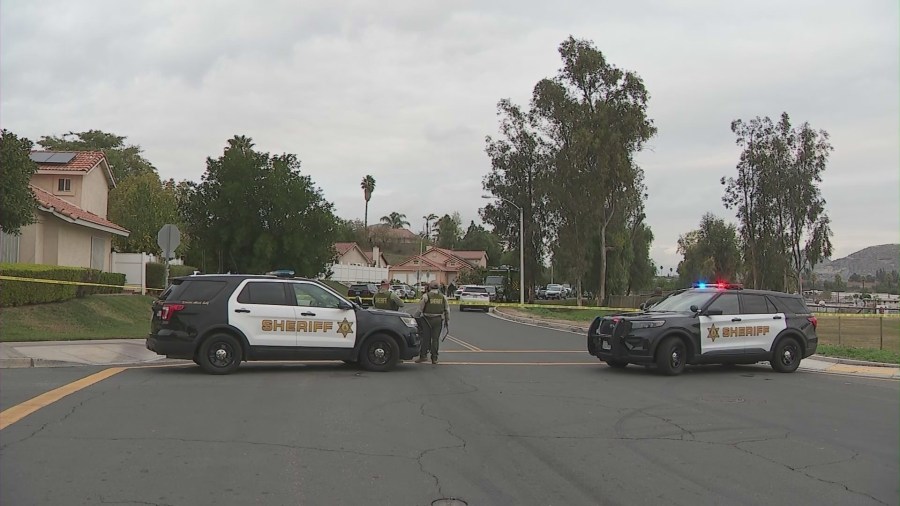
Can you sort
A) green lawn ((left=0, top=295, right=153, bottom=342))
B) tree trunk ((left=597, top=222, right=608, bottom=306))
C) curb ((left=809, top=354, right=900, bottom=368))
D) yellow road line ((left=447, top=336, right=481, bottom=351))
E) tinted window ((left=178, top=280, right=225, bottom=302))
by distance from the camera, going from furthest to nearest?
1. tree trunk ((left=597, top=222, right=608, bottom=306))
2. yellow road line ((left=447, top=336, right=481, bottom=351))
3. green lawn ((left=0, top=295, right=153, bottom=342))
4. curb ((left=809, top=354, right=900, bottom=368))
5. tinted window ((left=178, top=280, right=225, bottom=302))

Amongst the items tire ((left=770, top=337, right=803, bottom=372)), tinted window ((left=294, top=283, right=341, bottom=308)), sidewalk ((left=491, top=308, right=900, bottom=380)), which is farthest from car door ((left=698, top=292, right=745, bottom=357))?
tinted window ((left=294, top=283, right=341, bottom=308))

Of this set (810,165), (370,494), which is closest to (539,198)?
(810,165)

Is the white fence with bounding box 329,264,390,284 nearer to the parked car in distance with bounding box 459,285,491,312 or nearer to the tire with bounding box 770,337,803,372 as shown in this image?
the parked car in distance with bounding box 459,285,491,312

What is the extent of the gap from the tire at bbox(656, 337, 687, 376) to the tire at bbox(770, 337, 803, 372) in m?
2.32

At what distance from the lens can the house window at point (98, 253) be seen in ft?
89.5

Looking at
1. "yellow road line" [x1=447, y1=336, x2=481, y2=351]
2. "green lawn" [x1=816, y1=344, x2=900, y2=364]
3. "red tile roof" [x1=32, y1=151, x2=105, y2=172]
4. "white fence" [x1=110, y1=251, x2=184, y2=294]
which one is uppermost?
"red tile roof" [x1=32, y1=151, x2=105, y2=172]

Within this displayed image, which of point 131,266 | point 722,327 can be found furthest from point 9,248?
point 722,327

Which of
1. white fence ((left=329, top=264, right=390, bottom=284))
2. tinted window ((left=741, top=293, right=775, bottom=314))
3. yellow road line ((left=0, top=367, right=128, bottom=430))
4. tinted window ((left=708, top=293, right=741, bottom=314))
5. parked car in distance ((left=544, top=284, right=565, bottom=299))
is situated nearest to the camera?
yellow road line ((left=0, top=367, right=128, bottom=430))

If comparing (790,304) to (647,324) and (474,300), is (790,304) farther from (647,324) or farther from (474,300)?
(474,300)

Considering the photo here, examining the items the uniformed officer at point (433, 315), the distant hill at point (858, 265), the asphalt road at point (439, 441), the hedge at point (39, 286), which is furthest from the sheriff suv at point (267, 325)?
the distant hill at point (858, 265)

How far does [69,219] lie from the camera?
2364 cm

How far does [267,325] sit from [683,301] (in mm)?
7881

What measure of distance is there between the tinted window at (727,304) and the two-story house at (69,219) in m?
17.3

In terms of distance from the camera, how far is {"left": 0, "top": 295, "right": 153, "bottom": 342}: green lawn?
15.7 m
